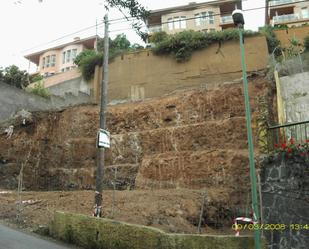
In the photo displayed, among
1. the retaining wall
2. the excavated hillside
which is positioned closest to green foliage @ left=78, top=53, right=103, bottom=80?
the retaining wall

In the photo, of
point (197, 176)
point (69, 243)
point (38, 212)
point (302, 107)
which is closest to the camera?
point (69, 243)

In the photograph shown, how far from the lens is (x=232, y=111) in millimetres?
21719

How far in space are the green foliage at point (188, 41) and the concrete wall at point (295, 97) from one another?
33.2 ft

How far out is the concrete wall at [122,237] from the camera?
7.86m

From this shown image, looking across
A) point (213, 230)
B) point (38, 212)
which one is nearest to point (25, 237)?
point (38, 212)

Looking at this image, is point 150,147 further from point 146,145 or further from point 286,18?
point 286,18

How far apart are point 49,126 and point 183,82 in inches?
417

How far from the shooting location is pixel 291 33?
30234 millimetres

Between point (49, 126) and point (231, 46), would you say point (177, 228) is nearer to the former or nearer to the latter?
point (49, 126)

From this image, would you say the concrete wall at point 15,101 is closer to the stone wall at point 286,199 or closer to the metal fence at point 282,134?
the metal fence at point 282,134

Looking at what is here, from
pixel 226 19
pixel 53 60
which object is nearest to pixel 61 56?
pixel 53 60

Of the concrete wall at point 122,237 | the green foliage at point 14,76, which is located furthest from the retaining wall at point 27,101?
the concrete wall at point 122,237

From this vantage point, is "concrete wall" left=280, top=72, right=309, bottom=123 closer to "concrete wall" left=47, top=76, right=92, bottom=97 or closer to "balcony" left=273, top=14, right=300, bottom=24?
"concrete wall" left=47, top=76, right=92, bottom=97

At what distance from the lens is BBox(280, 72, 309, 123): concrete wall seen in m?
17.1
